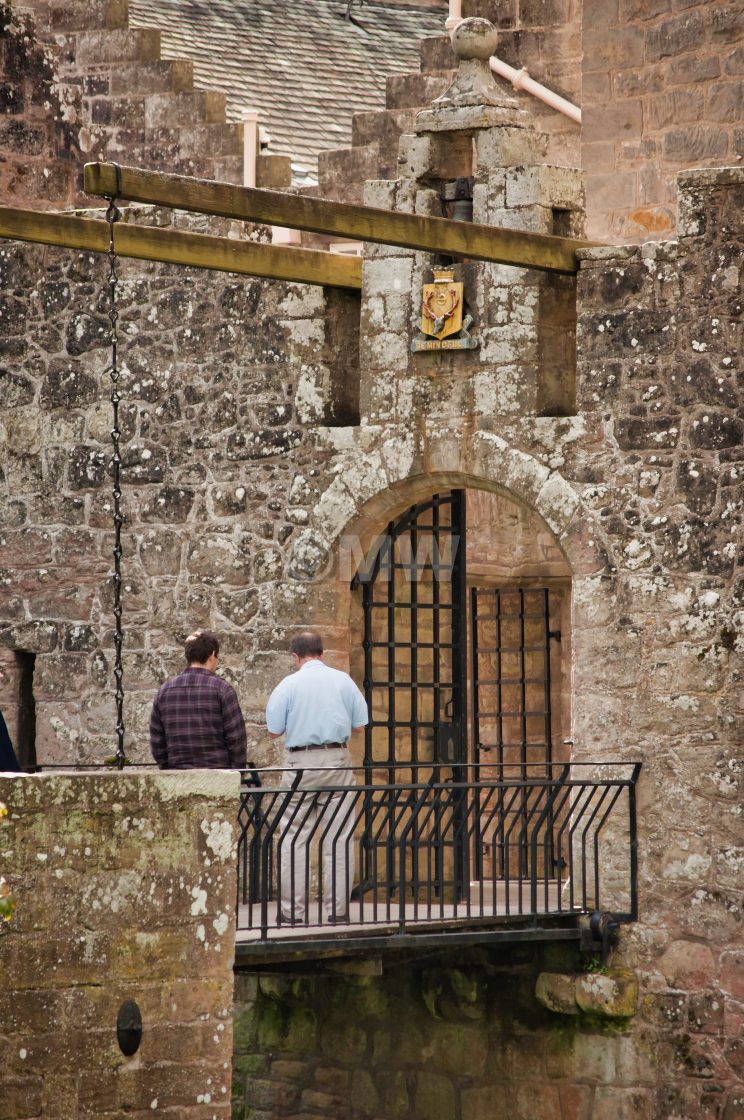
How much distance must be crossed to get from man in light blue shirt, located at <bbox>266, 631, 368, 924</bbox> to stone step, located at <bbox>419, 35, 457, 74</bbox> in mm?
6471

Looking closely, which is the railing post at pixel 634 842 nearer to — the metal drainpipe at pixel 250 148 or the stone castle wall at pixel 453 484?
the stone castle wall at pixel 453 484

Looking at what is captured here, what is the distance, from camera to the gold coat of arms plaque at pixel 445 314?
476 inches

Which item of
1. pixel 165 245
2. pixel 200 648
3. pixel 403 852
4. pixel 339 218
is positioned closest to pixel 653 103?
pixel 165 245

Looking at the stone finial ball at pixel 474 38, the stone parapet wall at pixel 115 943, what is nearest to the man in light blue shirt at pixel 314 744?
the stone parapet wall at pixel 115 943

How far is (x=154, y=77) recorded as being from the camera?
16.8 metres

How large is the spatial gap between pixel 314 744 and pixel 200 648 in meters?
0.71

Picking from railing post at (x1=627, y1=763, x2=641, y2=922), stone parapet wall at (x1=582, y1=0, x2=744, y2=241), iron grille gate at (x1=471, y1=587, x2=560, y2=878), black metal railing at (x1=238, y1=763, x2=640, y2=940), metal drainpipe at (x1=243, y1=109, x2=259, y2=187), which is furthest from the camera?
metal drainpipe at (x1=243, y1=109, x2=259, y2=187)

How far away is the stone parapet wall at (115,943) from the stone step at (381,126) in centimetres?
886

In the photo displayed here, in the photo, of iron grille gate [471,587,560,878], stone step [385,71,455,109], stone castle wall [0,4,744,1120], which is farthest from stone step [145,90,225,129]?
stone castle wall [0,4,744,1120]

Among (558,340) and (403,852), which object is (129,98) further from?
(403,852)

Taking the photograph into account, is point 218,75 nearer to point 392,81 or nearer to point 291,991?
point 392,81

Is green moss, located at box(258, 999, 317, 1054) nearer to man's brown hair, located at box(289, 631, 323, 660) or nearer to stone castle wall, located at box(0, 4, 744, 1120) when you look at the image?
stone castle wall, located at box(0, 4, 744, 1120)

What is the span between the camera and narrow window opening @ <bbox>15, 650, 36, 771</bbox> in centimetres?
1317

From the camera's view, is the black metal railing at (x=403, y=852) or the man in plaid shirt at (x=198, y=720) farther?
the black metal railing at (x=403, y=852)
